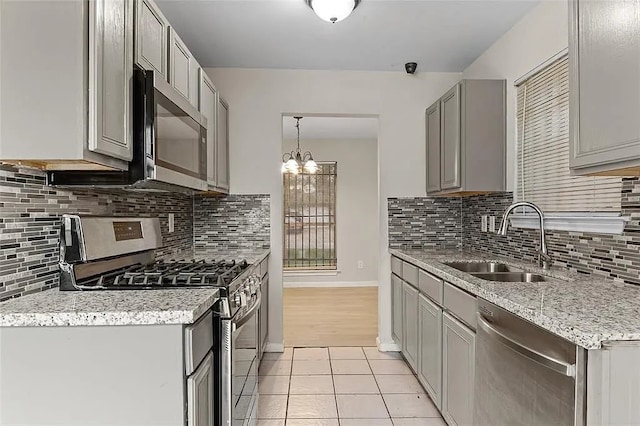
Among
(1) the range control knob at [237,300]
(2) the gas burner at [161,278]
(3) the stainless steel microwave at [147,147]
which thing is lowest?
(1) the range control knob at [237,300]

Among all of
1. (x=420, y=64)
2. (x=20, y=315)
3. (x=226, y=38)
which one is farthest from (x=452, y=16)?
(x=20, y=315)

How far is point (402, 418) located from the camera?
256cm

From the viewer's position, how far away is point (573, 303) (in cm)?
146

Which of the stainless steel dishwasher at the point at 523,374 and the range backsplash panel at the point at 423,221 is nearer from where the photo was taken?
the stainless steel dishwasher at the point at 523,374

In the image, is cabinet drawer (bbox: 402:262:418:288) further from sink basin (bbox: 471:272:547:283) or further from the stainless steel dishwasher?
the stainless steel dishwasher

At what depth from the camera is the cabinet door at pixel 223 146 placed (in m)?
3.30

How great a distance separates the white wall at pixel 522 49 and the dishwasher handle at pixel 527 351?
151cm

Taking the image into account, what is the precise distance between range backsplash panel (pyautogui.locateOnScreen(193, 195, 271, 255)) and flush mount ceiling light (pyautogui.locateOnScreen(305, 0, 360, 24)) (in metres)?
1.70

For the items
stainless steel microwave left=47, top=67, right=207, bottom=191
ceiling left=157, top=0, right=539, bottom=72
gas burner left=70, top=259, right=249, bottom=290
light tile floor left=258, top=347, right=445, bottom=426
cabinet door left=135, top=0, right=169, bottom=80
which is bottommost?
light tile floor left=258, top=347, right=445, bottom=426

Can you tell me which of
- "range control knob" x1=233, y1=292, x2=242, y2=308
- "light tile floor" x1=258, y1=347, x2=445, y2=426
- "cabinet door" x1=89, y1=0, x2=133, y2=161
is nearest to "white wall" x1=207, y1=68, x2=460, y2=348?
"light tile floor" x1=258, y1=347, x2=445, y2=426

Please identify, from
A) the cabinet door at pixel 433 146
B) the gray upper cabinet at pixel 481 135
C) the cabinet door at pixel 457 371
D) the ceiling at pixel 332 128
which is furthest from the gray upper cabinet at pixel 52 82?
the ceiling at pixel 332 128

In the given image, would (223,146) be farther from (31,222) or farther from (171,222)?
(31,222)

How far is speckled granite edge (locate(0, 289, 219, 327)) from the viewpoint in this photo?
1.29 meters

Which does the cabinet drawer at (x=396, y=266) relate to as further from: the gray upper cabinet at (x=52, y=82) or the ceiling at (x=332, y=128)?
the gray upper cabinet at (x=52, y=82)
